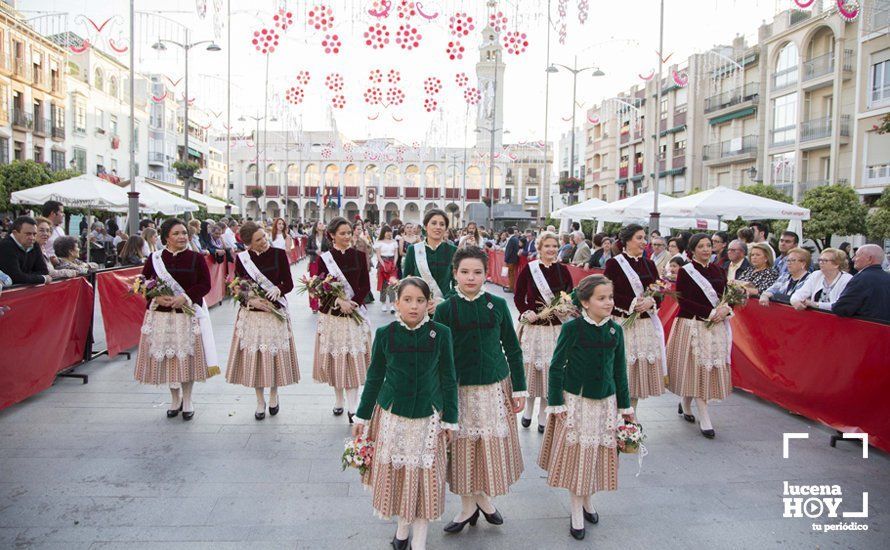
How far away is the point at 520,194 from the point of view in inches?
2862

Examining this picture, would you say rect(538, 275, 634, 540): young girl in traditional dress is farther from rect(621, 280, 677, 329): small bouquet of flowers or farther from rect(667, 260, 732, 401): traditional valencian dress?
rect(667, 260, 732, 401): traditional valencian dress

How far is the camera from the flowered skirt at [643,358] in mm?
5520

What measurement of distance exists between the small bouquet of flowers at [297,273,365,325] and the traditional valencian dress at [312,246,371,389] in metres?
0.05

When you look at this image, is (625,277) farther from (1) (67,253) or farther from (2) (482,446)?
(1) (67,253)

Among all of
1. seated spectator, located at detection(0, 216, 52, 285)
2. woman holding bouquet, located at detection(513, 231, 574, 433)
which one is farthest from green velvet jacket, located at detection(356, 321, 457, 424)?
seated spectator, located at detection(0, 216, 52, 285)

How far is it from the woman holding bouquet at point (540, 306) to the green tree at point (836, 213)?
16129mm

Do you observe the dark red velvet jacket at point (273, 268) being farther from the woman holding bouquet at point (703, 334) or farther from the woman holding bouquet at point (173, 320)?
the woman holding bouquet at point (703, 334)

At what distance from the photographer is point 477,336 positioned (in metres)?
3.57

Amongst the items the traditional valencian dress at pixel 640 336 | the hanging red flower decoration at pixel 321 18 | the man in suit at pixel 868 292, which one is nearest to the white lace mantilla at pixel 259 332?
the traditional valencian dress at pixel 640 336

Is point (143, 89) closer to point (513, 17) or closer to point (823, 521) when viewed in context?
point (513, 17)

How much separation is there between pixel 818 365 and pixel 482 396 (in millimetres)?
3970

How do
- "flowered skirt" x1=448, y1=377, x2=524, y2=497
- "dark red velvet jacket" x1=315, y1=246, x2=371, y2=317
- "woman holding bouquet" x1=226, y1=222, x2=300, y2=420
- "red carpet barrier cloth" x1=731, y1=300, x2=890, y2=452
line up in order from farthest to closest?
"dark red velvet jacket" x1=315, y1=246, x2=371, y2=317
"woman holding bouquet" x1=226, y1=222, x2=300, y2=420
"red carpet barrier cloth" x1=731, y1=300, x2=890, y2=452
"flowered skirt" x1=448, y1=377, x2=524, y2=497

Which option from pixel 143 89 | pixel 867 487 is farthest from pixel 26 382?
pixel 143 89

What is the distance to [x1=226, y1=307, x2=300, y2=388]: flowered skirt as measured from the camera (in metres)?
5.57
